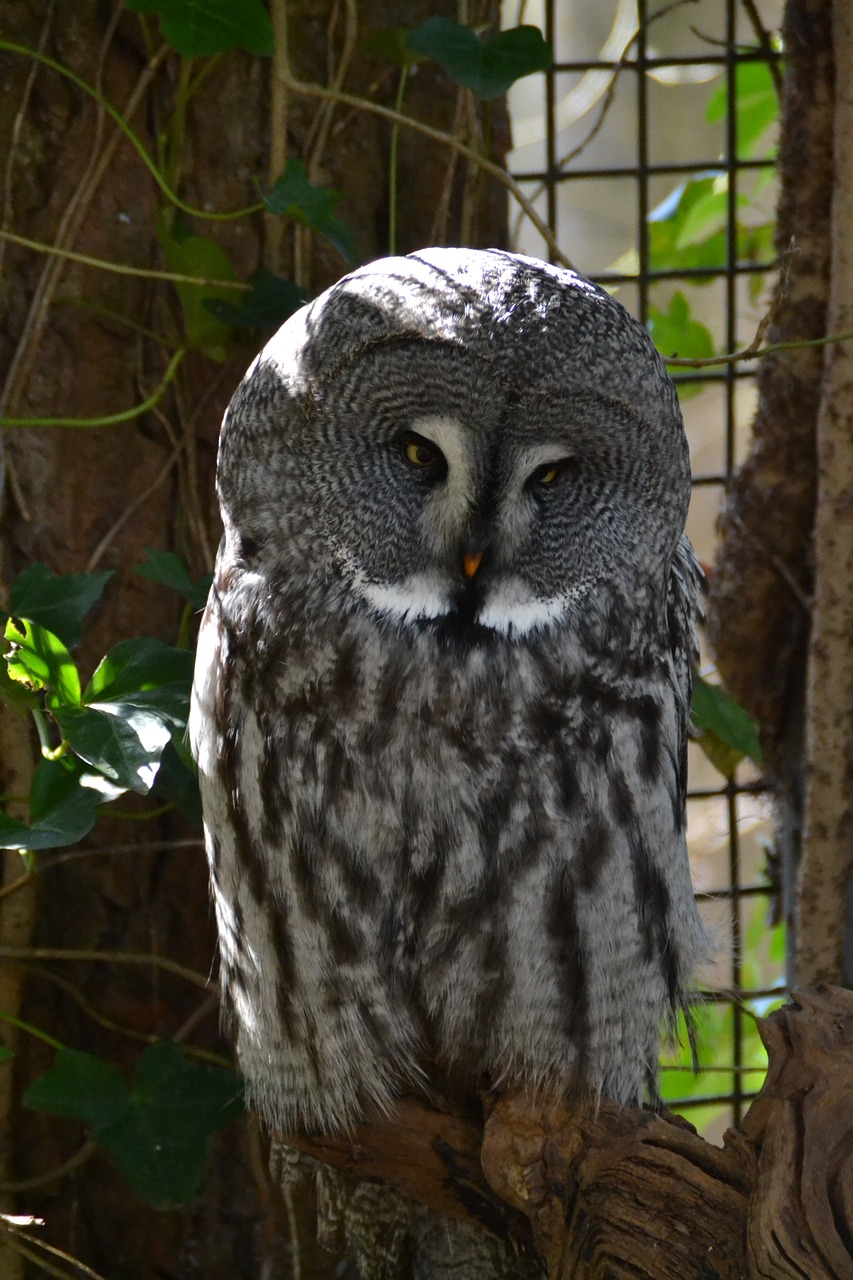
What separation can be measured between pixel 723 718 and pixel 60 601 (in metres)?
0.76

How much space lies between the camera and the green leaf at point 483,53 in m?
1.45

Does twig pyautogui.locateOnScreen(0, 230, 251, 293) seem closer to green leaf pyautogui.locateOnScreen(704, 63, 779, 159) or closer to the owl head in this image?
the owl head

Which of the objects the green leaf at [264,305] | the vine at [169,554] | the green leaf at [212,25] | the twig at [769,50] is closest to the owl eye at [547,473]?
the vine at [169,554]

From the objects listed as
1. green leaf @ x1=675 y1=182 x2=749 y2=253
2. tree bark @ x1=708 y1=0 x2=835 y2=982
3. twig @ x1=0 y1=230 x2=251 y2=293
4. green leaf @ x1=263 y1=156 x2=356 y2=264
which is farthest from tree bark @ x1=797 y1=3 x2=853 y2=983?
twig @ x1=0 y1=230 x2=251 y2=293

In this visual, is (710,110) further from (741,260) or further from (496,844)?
(496,844)

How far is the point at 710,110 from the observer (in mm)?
1950

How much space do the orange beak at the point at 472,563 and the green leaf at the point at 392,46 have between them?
742 millimetres

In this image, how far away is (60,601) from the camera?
134cm

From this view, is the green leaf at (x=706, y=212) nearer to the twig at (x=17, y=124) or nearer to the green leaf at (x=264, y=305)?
the green leaf at (x=264, y=305)

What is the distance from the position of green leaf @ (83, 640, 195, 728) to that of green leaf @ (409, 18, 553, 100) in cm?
71

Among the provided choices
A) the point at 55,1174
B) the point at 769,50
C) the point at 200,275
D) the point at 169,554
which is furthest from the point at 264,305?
the point at 55,1174

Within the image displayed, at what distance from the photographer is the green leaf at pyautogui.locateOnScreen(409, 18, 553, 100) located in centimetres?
145

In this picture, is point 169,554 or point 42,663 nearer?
point 42,663

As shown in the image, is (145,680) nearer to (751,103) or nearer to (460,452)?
(460,452)
